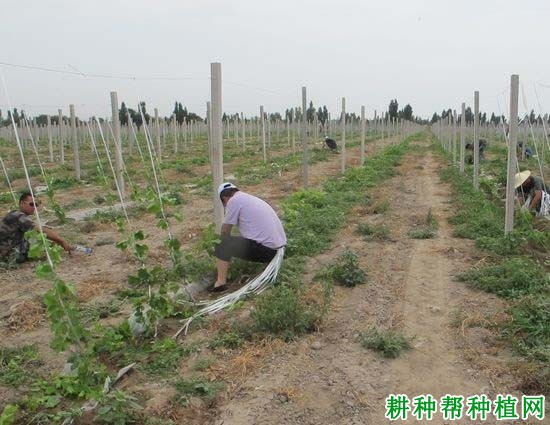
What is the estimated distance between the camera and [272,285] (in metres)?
5.04

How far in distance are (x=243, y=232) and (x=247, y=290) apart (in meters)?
0.63

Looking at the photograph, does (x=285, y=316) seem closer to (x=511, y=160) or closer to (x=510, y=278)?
(x=510, y=278)

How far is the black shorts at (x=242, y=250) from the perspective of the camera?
513cm

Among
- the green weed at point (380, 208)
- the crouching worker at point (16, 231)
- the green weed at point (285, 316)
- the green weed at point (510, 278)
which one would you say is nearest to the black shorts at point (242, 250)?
the green weed at point (285, 316)

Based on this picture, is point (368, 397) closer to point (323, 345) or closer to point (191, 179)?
point (323, 345)

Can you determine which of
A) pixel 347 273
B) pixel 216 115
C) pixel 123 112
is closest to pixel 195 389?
pixel 347 273

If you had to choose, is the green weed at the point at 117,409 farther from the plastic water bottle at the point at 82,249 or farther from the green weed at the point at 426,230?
the green weed at the point at 426,230

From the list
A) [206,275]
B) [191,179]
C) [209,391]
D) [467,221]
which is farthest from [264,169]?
[209,391]

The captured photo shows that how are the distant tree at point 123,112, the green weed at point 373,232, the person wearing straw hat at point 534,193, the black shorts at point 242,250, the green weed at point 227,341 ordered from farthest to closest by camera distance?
the distant tree at point 123,112, the person wearing straw hat at point 534,193, the green weed at point 373,232, the black shorts at point 242,250, the green weed at point 227,341

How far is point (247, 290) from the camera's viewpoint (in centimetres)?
486

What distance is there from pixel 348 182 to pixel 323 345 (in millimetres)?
8966

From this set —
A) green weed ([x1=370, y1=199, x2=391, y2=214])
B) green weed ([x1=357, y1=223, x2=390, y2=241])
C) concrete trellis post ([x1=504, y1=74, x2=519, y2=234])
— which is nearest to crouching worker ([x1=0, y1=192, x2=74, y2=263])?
green weed ([x1=357, y1=223, x2=390, y2=241])

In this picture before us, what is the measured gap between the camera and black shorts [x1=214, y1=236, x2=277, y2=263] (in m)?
5.13

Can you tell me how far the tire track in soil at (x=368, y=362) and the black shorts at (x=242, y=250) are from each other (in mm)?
639
